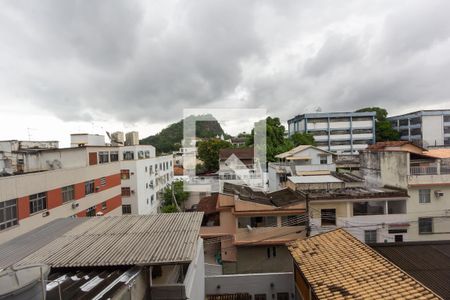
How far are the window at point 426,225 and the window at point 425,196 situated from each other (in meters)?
0.93

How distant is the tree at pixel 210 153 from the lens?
3819cm

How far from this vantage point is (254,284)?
910 centimetres

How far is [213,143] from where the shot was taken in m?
39.0

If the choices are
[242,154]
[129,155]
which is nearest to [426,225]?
[242,154]

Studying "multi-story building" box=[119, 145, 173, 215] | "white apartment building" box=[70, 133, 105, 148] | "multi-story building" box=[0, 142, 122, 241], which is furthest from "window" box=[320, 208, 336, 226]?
"white apartment building" box=[70, 133, 105, 148]

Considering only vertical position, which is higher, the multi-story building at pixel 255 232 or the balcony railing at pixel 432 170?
the balcony railing at pixel 432 170

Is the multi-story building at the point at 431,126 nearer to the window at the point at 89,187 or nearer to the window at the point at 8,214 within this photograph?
the window at the point at 89,187

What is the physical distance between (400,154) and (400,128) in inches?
1561

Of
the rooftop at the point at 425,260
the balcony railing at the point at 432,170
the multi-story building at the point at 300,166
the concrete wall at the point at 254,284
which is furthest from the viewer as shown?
the multi-story building at the point at 300,166

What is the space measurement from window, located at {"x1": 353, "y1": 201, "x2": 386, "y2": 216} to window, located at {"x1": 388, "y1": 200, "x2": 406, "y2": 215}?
1.88 feet

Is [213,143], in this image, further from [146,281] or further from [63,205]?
[146,281]

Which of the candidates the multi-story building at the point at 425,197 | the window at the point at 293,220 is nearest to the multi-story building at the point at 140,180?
the window at the point at 293,220

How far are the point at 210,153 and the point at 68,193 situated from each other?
83.4 feet

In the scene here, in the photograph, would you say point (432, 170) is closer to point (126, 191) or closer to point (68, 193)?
point (68, 193)
